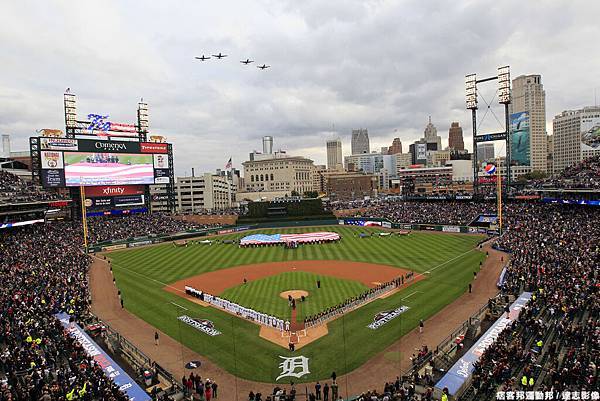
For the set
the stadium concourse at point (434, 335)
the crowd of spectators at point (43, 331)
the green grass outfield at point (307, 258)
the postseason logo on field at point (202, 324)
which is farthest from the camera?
the postseason logo on field at point (202, 324)

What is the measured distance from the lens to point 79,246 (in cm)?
5716

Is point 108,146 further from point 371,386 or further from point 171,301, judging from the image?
point 371,386

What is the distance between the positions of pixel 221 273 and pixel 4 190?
40.8 metres

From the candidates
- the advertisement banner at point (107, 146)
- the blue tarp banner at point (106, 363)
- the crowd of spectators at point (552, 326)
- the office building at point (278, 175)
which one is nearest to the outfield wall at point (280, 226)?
the advertisement banner at point (107, 146)

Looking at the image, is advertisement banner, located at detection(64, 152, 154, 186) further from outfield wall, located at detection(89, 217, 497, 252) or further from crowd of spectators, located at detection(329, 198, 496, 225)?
crowd of spectators, located at detection(329, 198, 496, 225)

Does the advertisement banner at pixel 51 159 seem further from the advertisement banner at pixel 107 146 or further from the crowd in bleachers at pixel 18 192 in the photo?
the crowd in bleachers at pixel 18 192

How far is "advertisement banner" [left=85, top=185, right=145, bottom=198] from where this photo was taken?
241ft

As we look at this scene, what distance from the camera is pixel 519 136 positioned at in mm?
115500

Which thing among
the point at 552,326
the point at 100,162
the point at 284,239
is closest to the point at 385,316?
the point at 552,326

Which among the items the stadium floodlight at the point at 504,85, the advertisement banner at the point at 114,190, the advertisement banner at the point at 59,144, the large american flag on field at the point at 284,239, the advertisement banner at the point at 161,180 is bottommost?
the large american flag on field at the point at 284,239

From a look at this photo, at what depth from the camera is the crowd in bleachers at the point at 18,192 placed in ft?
181

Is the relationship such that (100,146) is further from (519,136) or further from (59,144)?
(519,136)

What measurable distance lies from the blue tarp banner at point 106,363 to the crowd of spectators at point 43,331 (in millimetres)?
665

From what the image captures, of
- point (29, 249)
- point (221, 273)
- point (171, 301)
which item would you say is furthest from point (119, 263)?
point (171, 301)
